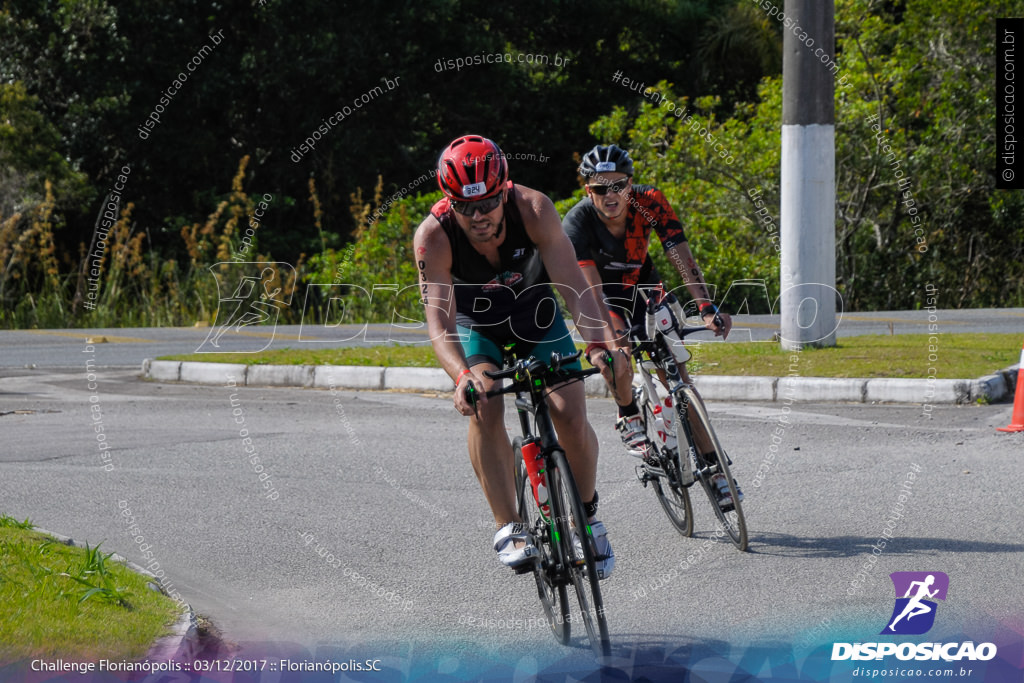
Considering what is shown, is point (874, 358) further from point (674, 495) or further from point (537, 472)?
point (537, 472)

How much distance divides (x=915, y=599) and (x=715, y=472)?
1205 mm

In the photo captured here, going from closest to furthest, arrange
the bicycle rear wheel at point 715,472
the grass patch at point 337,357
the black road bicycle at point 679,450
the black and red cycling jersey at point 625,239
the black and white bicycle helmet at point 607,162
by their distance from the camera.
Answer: the bicycle rear wheel at point 715,472 → the black road bicycle at point 679,450 → the black and white bicycle helmet at point 607,162 → the black and red cycling jersey at point 625,239 → the grass patch at point 337,357

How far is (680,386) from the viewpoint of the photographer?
5832mm

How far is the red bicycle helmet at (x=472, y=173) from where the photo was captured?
4.39m

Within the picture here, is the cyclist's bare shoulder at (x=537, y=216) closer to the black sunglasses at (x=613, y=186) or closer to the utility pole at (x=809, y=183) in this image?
the black sunglasses at (x=613, y=186)

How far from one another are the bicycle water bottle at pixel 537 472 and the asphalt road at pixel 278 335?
9758mm

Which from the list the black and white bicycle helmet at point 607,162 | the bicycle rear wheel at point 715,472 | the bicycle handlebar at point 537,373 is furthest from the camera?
the black and white bicycle helmet at point 607,162

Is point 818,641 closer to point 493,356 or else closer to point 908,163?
point 493,356

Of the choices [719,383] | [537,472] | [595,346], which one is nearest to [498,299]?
[595,346]

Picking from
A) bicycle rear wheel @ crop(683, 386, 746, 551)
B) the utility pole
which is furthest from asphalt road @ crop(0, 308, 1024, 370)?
bicycle rear wheel @ crop(683, 386, 746, 551)

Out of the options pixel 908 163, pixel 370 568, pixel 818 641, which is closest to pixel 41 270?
pixel 908 163

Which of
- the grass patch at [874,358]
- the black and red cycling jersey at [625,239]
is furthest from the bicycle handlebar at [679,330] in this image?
the grass patch at [874,358]

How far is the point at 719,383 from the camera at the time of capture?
34.0 feet

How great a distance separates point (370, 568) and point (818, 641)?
6.81ft
